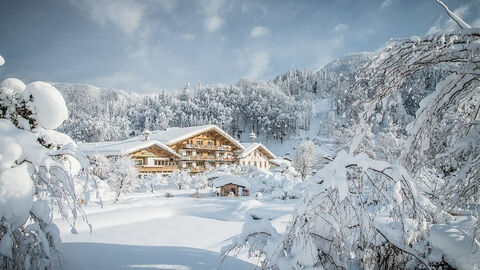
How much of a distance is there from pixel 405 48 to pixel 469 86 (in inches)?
34.3

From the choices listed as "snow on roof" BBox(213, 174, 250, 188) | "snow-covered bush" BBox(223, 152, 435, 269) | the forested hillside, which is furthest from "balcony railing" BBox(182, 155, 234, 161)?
"snow-covered bush" BBox(223, 152, 435, 269)

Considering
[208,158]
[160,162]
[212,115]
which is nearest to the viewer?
[160,162]

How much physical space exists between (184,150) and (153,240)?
1221 inches

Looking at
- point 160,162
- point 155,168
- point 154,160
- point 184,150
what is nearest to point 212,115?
point 184,150

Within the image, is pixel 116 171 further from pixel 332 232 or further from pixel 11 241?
pixel 332 232

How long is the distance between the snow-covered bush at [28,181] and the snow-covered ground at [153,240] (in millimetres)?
1783

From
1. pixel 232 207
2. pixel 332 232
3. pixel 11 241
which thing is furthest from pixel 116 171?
pixel 332 232

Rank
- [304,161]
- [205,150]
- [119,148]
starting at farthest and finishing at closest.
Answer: [205,150], [304,161], [119,148]

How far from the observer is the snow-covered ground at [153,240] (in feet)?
17.6

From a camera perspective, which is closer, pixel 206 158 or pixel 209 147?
pixel 206 158

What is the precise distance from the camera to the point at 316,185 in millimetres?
2719

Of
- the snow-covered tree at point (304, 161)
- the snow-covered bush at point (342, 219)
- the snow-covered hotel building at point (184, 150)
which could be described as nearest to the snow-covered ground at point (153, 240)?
the snow-covered bush at point (342, 219)

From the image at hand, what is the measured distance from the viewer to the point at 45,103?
4.24 m

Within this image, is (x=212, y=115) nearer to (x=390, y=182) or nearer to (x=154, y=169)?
(x=154, y=169)
